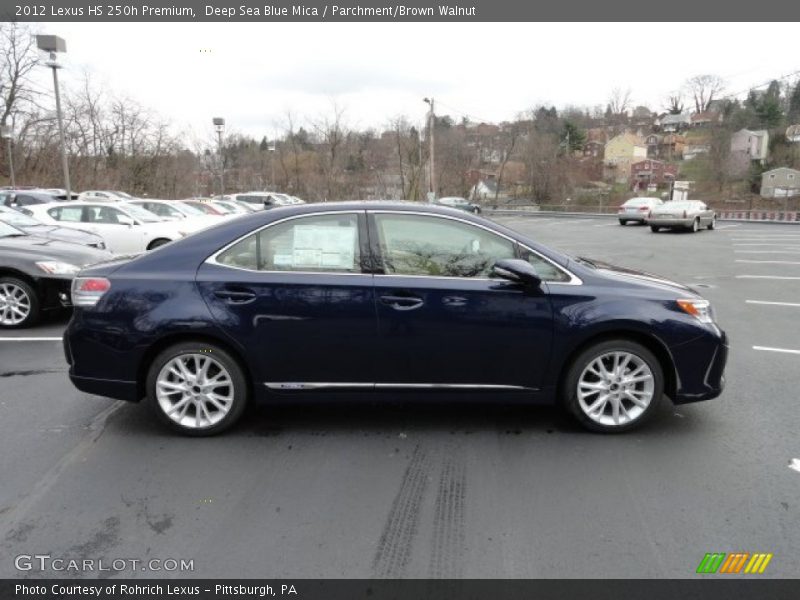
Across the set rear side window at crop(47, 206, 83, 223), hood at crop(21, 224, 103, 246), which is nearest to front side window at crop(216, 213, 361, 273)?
hood at crop(21, 224, 103, 246)

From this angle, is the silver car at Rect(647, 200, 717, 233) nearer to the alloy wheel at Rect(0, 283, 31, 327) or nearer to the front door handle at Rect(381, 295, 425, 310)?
the front door handle at Rect(381, 295, 425, 310)

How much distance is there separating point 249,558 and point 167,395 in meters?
1.65

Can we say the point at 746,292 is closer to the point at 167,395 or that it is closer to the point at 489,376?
the point at 489,376

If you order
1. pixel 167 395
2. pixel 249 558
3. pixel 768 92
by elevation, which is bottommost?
pixel 249 558

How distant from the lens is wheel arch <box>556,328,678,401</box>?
→ 3.88 meters

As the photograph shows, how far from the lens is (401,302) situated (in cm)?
377

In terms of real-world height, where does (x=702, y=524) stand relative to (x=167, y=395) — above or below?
below

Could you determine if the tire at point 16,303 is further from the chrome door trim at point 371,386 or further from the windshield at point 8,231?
the chrome door trim at point 371,386

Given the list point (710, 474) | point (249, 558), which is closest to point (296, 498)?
point (249, 558)

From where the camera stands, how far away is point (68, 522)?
2.92 m

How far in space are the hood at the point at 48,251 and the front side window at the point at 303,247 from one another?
456 centimetres

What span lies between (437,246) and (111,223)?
435 inches

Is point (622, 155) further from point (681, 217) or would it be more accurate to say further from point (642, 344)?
point (642, 344)

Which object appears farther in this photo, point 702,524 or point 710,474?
point 710,474
